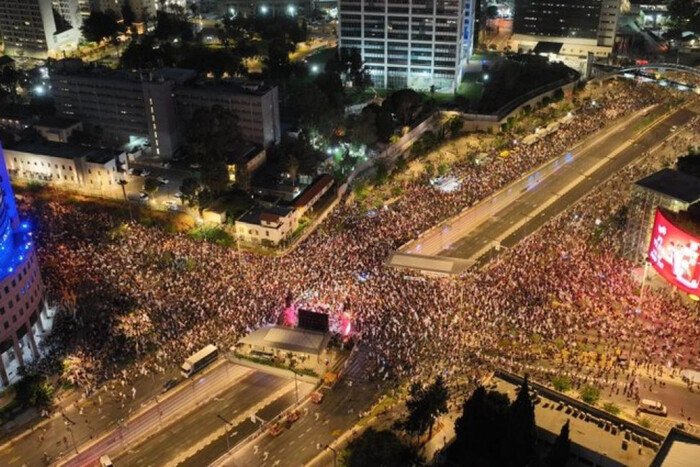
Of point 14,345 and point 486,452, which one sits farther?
point 14,345

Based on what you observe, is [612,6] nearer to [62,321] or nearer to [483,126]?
[483,126]

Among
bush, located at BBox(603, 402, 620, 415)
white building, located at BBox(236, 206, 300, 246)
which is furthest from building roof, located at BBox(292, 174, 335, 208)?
bush, located at BBox(603, 402, 620, 415)

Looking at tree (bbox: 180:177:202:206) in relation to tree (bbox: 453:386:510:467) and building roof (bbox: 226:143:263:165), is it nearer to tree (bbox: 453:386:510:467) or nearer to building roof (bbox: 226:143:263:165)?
building roof (bbox: 226:143:263:165)

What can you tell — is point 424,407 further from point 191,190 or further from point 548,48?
point 548,48

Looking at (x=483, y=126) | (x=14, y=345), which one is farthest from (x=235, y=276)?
(x=483, y=126)

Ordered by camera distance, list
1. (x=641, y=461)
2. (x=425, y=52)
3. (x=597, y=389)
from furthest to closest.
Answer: (x=425, y=52)
(x=597, y=389)
(x=641, y=461)

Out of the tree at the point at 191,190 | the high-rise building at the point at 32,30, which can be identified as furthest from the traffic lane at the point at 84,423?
the high-rise building at the point at 32,30
